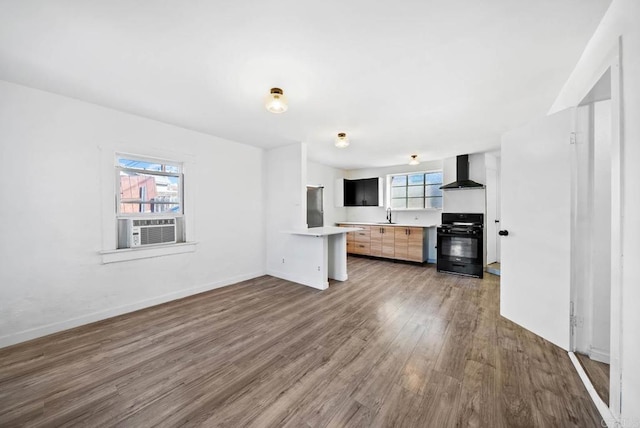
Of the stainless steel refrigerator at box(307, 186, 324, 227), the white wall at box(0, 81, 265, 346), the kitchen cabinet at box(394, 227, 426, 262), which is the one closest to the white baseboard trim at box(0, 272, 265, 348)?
the white wall at box(0, 81, 265, 346)

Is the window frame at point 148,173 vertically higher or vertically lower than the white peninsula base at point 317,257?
higher

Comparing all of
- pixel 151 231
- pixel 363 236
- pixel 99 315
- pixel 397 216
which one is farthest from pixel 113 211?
pixel 397 216

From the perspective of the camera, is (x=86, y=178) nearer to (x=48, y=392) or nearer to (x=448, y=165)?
(x=48, y=392)

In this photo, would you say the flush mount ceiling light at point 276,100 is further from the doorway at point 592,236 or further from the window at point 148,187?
the doorway at point 592,236

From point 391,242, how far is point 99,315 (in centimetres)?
537

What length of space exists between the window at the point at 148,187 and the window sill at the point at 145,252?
1.56ft

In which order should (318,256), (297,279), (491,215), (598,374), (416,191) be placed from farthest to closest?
(416,191), (491,215), (297,279), (318,256), (598,374)

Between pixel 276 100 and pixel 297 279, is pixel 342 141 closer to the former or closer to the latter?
pixel 276 100

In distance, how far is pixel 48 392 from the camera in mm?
1651

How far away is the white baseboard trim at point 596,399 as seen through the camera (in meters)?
1.31

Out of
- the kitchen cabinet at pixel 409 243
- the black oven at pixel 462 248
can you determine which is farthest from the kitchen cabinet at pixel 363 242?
the black oven at pixel 462 248

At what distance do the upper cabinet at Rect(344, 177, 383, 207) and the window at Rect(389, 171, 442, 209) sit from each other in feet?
1.44

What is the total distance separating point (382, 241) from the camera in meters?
5.86

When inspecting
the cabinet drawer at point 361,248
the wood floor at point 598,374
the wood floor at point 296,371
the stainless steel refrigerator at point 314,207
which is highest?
the stainless steel refrigerator at point 314,207
